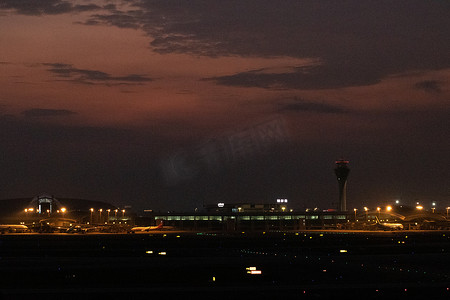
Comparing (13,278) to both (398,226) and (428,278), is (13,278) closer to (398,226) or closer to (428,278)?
(428,278)

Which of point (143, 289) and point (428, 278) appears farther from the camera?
point (428, 278)

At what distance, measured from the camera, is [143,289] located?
122 feet

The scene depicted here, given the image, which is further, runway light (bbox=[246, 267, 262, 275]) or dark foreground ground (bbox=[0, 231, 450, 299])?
runway light (bbox=[246, 267, 262, 275])

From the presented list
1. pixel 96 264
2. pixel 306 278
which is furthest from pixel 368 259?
pixel 96 264

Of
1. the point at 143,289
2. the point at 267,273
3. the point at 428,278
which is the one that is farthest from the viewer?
the point at 267,273

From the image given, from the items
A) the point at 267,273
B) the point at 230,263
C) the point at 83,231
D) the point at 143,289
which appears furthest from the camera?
the point at 83,231

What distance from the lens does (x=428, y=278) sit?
4088 centimetres

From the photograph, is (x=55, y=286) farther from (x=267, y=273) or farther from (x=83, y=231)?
(x=83, y=231)

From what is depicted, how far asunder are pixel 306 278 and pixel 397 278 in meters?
5.60

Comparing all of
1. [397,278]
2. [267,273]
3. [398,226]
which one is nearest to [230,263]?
[267,273]

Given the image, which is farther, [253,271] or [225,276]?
[253,271]

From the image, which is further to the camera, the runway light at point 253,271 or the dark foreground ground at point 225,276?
the runway light at point 253,271

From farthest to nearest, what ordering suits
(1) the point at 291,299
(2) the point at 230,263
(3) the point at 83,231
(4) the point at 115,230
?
(4) the point at 115,230
(3) the point at 83,231
(2) the point at 230,263
(1) the point at 291,299

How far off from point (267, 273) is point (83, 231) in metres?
103
